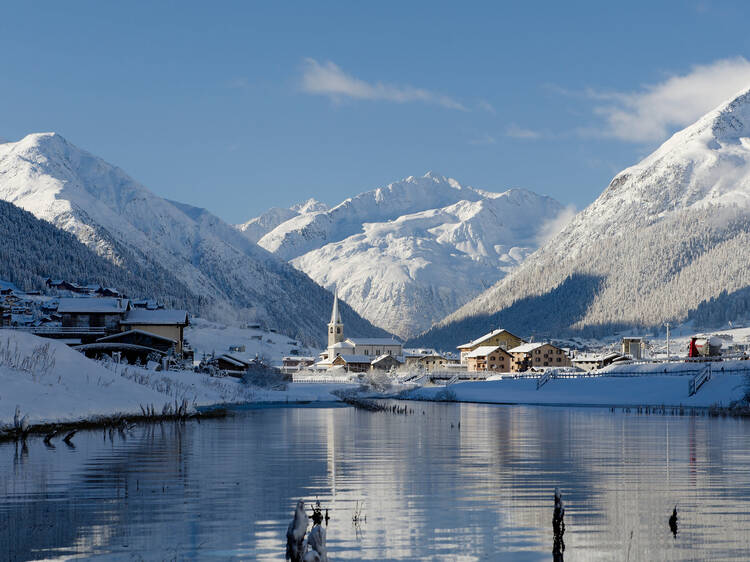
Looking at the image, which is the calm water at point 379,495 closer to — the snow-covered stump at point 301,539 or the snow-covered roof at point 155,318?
the snow-covered stump at point 301,539

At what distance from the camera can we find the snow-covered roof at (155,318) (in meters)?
149

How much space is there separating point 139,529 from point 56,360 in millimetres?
44465

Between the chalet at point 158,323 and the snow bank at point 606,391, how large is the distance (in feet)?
132

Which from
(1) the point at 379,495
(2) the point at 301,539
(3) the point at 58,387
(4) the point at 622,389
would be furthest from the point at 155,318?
(2) the point at 301,539

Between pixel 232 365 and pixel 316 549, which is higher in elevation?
pixel 232 365

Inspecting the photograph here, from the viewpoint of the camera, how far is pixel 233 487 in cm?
3547

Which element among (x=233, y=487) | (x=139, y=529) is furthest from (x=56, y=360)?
(x=139, y=529)

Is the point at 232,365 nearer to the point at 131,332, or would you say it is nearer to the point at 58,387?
the point at 131,332

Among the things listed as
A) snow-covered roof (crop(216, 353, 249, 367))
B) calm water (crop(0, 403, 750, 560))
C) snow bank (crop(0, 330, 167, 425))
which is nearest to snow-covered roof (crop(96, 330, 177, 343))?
snow-covered roof (crop(216, 353, 249, 367))

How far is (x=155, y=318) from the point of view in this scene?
150 metres

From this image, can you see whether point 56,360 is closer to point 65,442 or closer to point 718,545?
point 65,442

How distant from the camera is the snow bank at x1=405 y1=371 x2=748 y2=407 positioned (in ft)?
378

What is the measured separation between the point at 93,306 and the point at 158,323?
10.8 m

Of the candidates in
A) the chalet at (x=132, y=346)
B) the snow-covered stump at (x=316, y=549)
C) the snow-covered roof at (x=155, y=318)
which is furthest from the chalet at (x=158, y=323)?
the snow-covered stump at (x=316, y=549)
